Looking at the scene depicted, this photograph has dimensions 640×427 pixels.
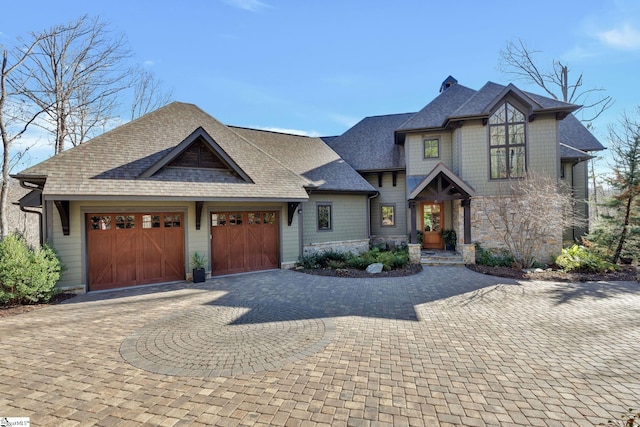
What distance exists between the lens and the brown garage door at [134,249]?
9.13 meters

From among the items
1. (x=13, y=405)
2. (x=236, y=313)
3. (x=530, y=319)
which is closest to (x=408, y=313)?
(x=530, y=319)

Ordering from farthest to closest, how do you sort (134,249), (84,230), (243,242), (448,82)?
(448,82)
(243,242)
(134,249)
(84,230)

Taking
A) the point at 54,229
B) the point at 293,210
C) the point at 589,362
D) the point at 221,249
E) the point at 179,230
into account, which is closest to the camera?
the point at 589,362

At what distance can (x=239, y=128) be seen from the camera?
16.8m

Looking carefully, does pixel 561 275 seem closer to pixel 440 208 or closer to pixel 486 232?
pixel 486 232

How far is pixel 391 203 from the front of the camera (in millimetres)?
17078

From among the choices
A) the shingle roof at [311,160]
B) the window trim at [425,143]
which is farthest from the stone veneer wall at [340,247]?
the window trim at [425,143]

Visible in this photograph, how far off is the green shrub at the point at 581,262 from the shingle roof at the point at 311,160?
28.7ft

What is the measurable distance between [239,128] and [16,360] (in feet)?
46.6

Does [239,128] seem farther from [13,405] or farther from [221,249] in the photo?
[13,405]

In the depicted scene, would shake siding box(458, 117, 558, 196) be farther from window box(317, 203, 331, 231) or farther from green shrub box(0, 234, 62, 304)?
green shrub box(0, 234, 62, 304)

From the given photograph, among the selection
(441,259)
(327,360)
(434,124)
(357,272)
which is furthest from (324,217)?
(327,360)

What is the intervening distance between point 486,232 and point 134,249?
578 inches

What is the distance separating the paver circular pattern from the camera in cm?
450
